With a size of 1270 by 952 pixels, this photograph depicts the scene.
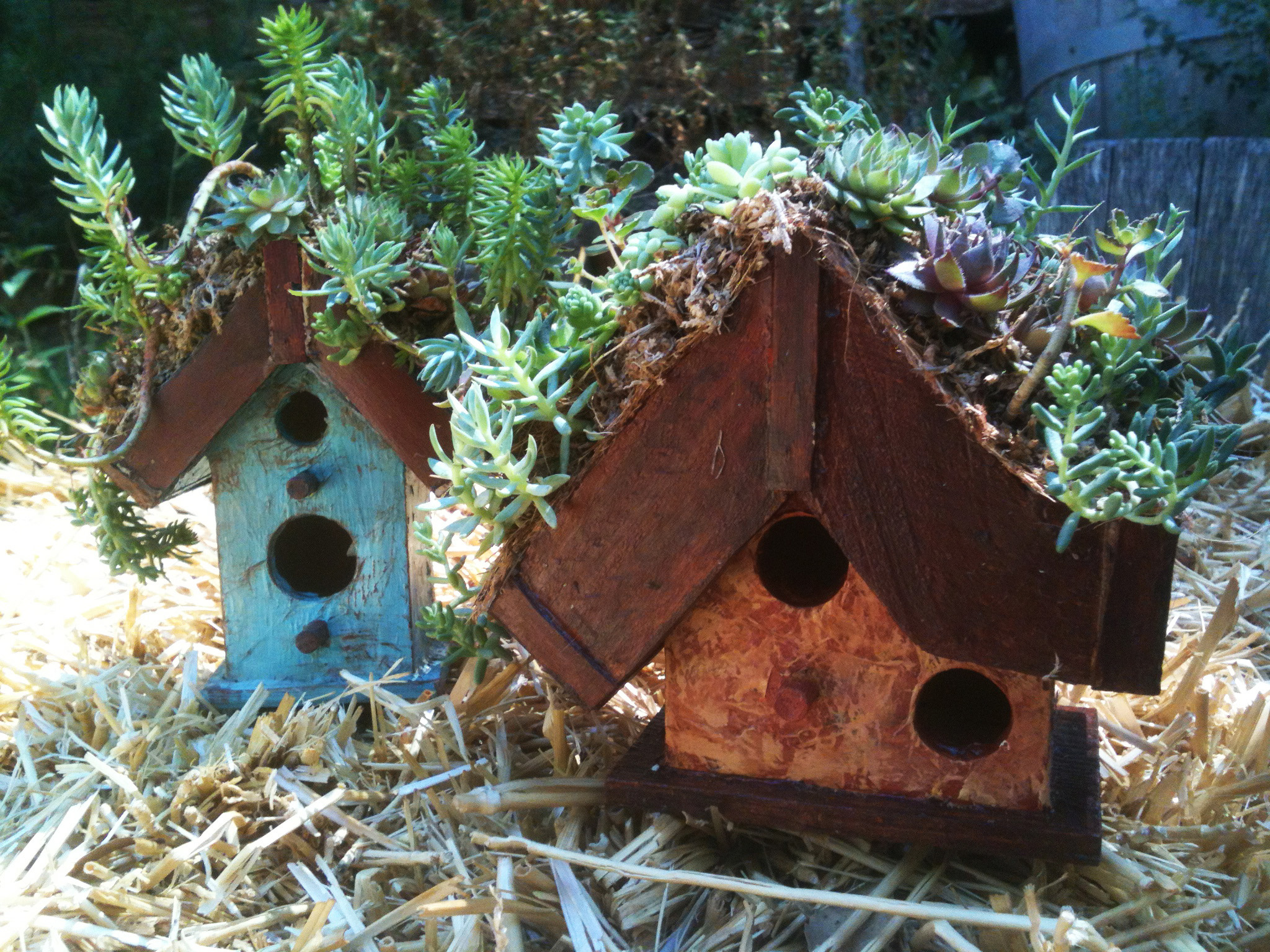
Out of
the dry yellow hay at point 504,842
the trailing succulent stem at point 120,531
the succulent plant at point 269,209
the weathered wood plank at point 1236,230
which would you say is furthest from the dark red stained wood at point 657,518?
the weathered wood plank at point 1236,230

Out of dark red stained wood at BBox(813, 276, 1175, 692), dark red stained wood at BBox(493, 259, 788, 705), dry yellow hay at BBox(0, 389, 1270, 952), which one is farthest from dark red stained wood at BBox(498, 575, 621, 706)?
dark red stained wood at BBox(813, 276, 1175, 692)

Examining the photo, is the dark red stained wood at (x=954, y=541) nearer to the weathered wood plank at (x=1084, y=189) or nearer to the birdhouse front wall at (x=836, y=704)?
the birdhouse front wall at (x=836, y=704)

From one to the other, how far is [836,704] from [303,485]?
879 millimetres

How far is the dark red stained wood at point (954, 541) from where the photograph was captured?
117cm

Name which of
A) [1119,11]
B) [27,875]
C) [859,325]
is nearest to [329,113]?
[859,325]

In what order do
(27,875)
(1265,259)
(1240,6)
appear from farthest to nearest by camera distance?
(1240,6)
(1265,259)
(27,875)

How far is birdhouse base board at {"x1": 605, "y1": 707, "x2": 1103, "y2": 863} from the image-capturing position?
1320 mm

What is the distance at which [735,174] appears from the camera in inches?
48.5

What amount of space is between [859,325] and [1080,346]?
270mm

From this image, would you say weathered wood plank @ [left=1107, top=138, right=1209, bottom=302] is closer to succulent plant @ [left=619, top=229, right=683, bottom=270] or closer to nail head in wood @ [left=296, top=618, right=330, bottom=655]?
succulent plant @ [left=619, top=229, right=683, bottom=270]

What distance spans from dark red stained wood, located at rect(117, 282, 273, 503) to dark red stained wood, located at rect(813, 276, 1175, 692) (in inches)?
34.5

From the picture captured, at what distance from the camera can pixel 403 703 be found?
1.74 metres

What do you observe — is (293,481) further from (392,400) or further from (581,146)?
(581,146)

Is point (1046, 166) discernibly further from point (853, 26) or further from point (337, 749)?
point (337, 749)
